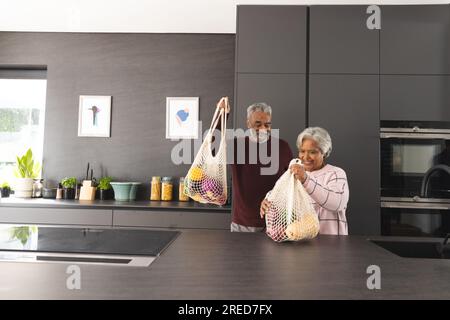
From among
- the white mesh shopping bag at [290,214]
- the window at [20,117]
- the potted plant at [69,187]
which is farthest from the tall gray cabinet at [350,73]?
the window at [20,117]

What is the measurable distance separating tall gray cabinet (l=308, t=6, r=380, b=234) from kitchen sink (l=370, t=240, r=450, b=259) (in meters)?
1.03

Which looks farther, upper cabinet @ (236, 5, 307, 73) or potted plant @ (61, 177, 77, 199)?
potted plant @ (61, 177, 77, 199)

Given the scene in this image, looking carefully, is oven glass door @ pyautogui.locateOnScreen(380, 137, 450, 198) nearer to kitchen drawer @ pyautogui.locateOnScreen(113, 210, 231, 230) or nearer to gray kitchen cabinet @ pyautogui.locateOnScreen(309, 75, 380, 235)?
gray kitchen cabinet @ pyautogui.locateOnScreen(309, 75, 380, 235)

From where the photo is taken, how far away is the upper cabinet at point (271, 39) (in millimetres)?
2385

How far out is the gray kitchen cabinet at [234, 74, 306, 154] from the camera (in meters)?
2.36

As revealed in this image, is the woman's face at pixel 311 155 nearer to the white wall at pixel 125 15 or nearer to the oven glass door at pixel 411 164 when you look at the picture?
the oven glass door at pixel 411 164

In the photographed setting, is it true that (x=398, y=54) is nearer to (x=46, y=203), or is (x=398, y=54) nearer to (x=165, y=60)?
(x=165, y=60)

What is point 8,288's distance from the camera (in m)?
0.70

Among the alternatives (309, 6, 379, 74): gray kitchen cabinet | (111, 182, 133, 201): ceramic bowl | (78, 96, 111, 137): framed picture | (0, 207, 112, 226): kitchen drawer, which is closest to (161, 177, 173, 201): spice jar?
(111, 182, 133, 201): ceramic bowl

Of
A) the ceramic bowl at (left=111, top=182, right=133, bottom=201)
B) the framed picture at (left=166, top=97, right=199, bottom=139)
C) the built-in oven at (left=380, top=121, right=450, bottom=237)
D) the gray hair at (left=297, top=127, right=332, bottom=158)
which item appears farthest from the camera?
the framed picture at (left=166, top=97, right=199, bottom=139)

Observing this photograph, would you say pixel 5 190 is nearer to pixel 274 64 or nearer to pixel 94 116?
pixel 94 116
